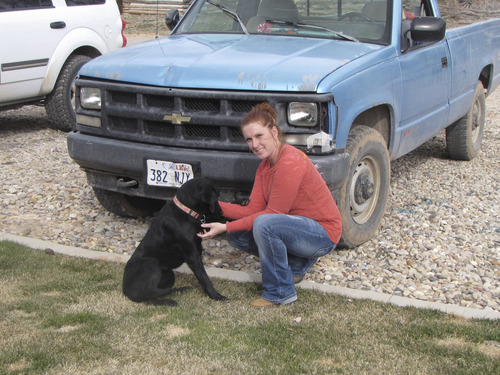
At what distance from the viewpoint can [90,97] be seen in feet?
16.2

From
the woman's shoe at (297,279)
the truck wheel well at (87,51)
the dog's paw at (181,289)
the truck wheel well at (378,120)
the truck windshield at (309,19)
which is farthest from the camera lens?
the truck wheel well at (87,51)

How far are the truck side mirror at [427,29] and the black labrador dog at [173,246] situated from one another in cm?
234

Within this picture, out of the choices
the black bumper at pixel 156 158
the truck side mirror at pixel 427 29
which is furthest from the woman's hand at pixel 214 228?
the truck side mirror at pixel 427 29

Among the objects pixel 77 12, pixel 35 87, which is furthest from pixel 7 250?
pixel 77 12

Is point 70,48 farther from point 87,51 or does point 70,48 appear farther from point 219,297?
point 219,297

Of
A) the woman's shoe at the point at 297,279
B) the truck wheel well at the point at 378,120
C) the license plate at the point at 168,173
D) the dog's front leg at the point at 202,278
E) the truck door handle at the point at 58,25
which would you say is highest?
the truck door handle at the point at 58,25

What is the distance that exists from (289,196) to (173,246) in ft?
2.53

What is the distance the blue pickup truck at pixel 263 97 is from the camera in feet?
14.3

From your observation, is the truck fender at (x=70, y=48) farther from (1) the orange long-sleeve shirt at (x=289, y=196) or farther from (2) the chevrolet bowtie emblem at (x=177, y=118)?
(1) the orange long-sleeve shirt at (x=289, y=196)

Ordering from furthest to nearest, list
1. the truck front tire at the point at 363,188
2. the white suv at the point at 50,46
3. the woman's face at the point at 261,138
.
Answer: the white suv at the point at 50,46 → the truck front tire at the point at 363,188 → the woman's face at the point at 261,138

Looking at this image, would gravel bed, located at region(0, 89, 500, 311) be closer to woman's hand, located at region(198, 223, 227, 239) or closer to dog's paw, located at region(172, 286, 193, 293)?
dog's paw, located at region(172, 286, 193, 293)

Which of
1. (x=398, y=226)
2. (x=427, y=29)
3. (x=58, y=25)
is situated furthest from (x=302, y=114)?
(x=58, y=25)

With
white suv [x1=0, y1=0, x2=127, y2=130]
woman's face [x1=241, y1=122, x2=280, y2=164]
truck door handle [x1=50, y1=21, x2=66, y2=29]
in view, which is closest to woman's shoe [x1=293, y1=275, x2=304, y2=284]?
woman's face [x1=241, y1=122, x2=280, y2=164]

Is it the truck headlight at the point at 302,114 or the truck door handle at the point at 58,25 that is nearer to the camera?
the truck headlight at the point at 302,114
